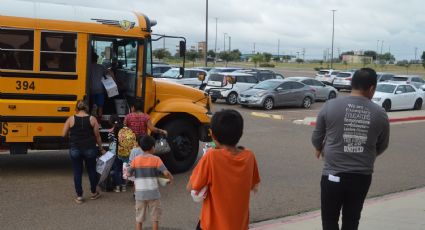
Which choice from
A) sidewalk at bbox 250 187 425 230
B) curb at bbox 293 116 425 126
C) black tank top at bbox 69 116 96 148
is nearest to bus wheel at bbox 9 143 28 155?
black tank top at bbox 69 116 96 148

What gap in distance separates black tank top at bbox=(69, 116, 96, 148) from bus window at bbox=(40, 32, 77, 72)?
5.19 feet

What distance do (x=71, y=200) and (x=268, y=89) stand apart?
18571 mm

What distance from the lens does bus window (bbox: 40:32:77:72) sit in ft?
28.0

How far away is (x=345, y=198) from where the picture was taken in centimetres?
435

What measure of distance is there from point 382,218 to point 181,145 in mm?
4010

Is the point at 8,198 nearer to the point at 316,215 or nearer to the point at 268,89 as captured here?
the point at 316,215

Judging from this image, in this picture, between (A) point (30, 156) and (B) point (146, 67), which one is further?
(A) point (30, 156)

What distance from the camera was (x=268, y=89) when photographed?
83.4 feet

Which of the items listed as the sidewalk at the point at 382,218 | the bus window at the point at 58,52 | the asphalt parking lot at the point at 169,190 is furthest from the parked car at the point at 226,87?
the sidewalk at the point at 382,218

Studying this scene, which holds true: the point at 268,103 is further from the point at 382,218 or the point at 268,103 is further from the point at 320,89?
the point at 382,218

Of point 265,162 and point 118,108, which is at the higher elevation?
point 118,108

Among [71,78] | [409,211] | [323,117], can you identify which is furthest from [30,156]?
[323,117]

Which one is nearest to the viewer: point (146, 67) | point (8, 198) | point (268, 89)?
point (8, 198)

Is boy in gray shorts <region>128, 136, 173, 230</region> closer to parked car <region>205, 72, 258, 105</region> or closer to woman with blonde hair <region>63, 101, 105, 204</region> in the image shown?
woman with blonde hair <region>63, 101, 105, 204</region>
